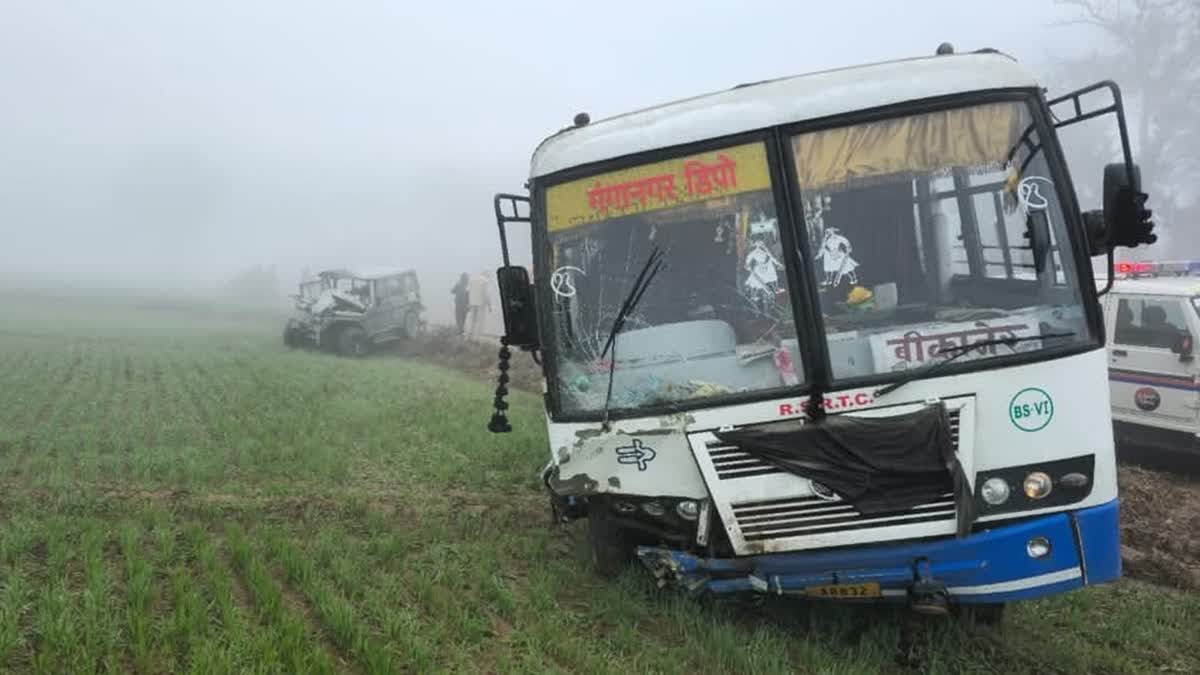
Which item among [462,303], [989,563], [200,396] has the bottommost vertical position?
[989,563]

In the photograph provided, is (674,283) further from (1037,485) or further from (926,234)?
(1037,485)

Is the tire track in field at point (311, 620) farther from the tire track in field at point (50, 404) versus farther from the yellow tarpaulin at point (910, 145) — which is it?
the tire track in field at point (50, 404)

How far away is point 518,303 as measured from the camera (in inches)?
176

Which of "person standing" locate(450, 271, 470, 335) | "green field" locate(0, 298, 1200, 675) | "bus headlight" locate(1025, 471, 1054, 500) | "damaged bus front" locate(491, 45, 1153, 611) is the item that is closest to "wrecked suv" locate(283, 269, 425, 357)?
"person standing" locate(450, 271, 470, 335)

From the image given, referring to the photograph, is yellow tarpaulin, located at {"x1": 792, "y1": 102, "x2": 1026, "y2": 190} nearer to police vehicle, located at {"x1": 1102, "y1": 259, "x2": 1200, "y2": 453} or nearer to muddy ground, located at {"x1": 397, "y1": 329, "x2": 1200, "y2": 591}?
muddy ground, located at {"x1": 397, "y1": 329, "x2": 1200, "y2": 591}

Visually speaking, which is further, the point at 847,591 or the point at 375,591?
the point at 375,591

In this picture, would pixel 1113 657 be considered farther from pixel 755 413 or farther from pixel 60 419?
pixel 60 419

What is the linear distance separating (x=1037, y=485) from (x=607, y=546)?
214 centimetres

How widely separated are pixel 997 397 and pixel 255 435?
7.11 m

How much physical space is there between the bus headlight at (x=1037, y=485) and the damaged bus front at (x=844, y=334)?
2 cm

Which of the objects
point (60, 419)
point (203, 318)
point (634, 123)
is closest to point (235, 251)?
point (203, 318)

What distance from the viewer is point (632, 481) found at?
13.8 feet

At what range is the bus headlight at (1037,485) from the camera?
12.1ft

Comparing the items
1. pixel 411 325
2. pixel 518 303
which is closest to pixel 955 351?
pixel 518 303
